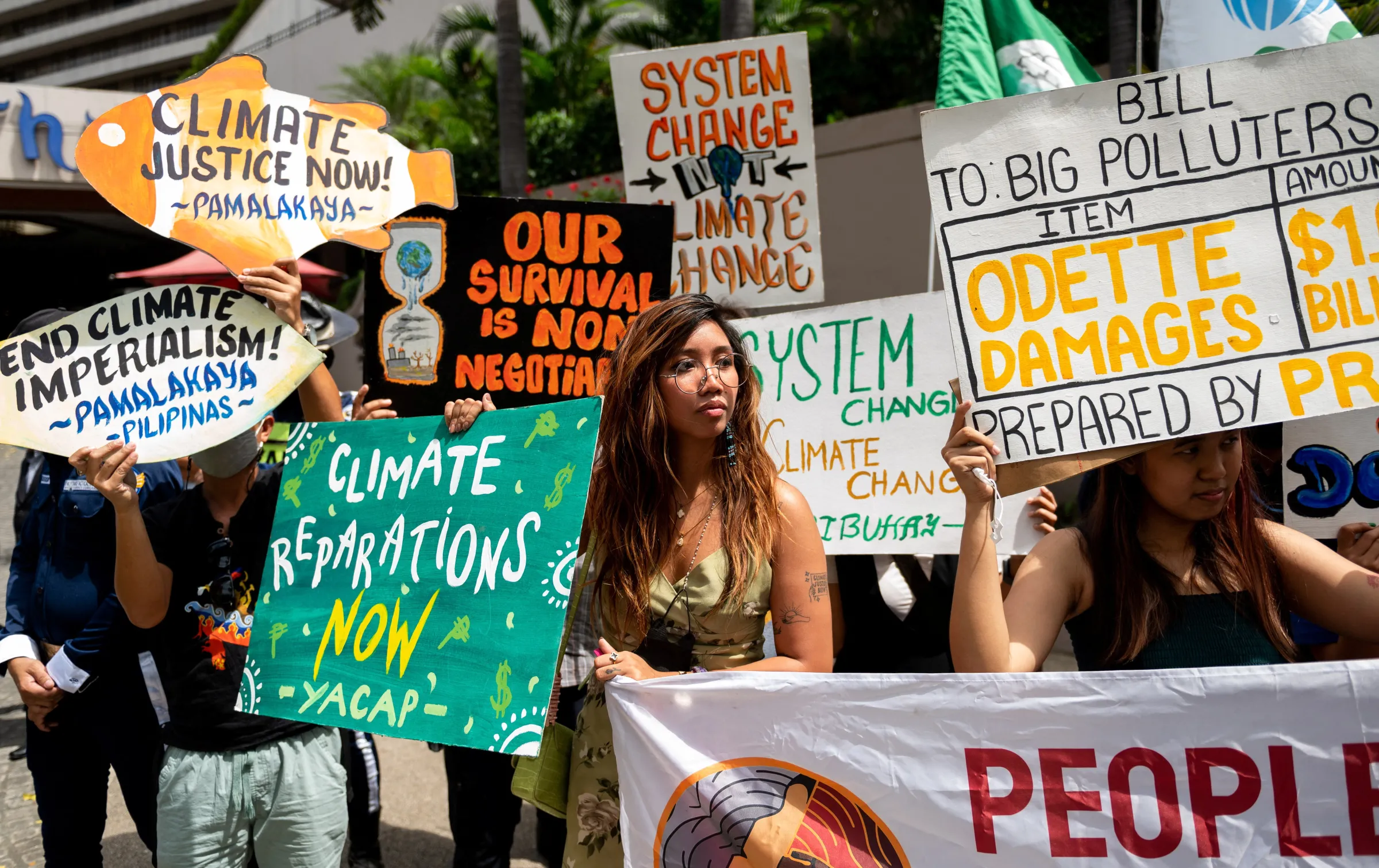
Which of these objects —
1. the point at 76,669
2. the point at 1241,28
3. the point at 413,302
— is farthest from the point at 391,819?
the point at 1241,28

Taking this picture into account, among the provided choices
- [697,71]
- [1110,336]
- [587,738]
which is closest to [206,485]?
[587,738]

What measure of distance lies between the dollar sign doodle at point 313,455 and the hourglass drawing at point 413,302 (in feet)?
1.23

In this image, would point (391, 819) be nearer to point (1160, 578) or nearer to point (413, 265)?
point (413, 265)

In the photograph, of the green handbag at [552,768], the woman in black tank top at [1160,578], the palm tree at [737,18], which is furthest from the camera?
the palm tree at [737,18]

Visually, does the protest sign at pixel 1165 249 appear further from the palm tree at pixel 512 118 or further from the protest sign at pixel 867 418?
the palm tree at pixel 512 118

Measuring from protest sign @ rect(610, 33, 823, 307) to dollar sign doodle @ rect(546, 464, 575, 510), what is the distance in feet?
6.92

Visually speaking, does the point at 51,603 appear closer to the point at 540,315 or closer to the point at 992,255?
the point at 540,315

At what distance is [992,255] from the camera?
88.3 inches

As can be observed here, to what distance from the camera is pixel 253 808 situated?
2490mm

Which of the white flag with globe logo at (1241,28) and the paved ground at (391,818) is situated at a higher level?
the white flag with globe logo at (1241,28)

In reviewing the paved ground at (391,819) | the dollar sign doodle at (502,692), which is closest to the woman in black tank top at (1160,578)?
the dollar sign doodle at (502,692)

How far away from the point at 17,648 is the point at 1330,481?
→ 352 centimetres

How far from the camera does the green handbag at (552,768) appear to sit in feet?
7.35

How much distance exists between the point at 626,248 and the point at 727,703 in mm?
1506
